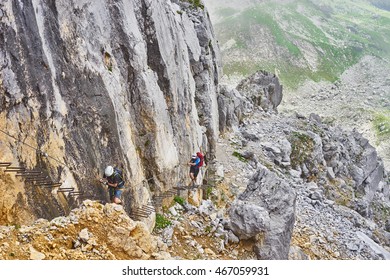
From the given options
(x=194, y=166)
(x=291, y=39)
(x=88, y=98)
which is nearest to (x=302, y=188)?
(x=194, y=166)

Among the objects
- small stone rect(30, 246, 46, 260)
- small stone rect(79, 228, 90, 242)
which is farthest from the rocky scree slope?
small stone rect(30, 246, 46, 260)

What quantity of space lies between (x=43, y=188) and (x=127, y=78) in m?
7.28

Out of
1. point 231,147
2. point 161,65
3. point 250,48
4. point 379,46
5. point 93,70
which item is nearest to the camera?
point 93,70

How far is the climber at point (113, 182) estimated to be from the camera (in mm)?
15523

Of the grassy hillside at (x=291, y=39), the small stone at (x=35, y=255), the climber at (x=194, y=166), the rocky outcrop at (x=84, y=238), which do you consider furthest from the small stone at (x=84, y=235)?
the grassy hillside at (x=291, y=39)

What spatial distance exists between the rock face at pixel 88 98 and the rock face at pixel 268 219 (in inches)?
172

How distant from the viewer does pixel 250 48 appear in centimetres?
13300

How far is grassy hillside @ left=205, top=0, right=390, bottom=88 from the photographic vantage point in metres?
129

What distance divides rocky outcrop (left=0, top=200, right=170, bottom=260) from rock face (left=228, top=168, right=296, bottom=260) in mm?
5852

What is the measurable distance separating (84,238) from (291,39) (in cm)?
14060

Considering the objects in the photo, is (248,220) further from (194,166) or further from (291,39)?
(291,39)

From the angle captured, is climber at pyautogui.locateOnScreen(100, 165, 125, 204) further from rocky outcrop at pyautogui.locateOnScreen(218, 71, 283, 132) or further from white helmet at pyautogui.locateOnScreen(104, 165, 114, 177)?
rocky outcrop at pyautogui.locateOnScreen(218, 71, 283, 132)
